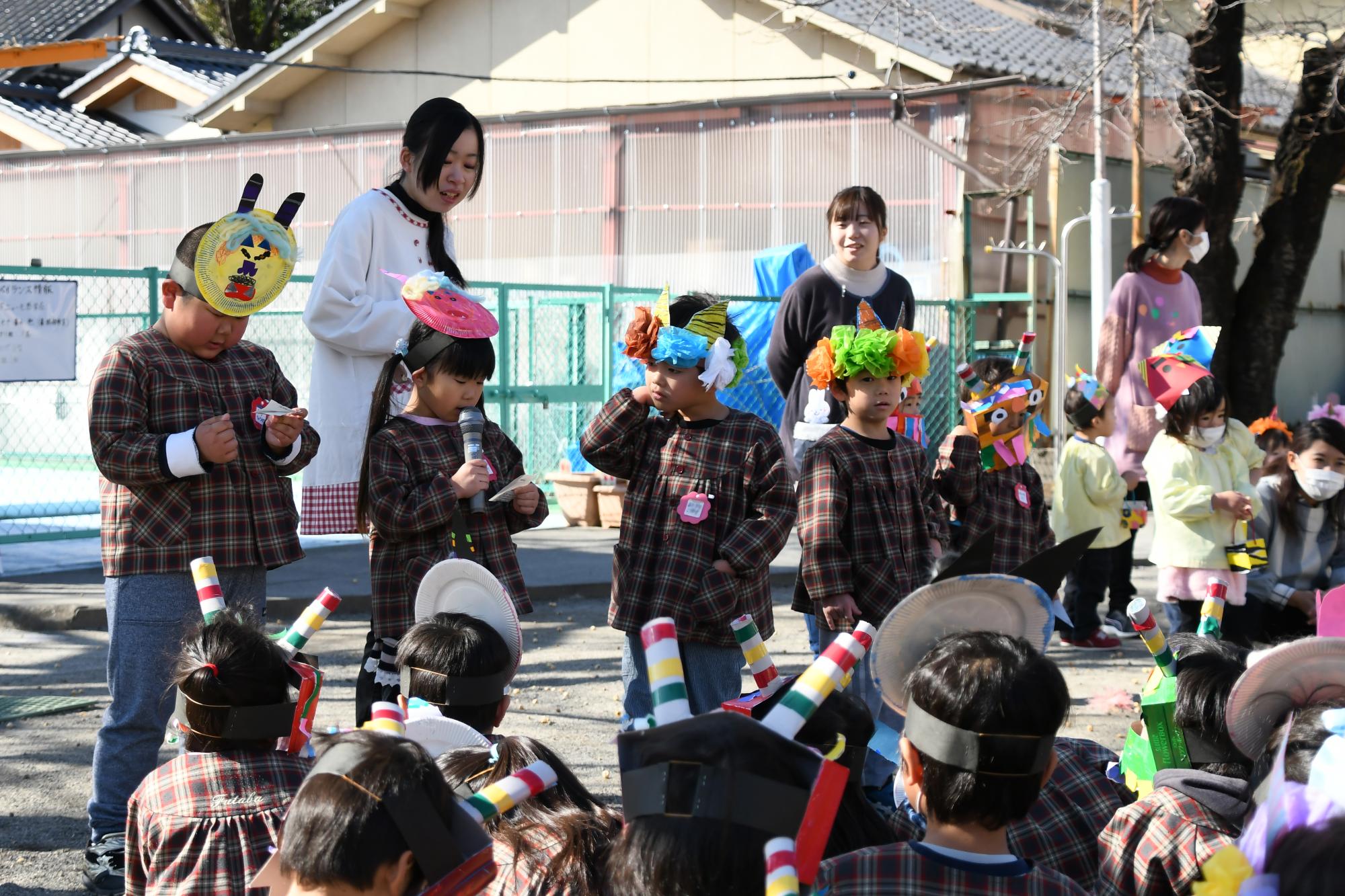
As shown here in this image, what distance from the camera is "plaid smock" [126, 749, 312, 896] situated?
2793 millimetres

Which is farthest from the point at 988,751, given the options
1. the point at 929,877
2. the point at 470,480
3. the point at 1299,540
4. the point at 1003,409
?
the point at 1299,540

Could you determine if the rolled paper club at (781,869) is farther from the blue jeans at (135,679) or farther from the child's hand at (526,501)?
the child's hand at (526,501)

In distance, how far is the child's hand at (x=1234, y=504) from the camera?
6.03m

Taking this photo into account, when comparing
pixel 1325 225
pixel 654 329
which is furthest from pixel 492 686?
pixel 1325 225

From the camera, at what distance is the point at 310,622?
2.84 meters

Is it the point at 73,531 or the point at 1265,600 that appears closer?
the point at 1265,600

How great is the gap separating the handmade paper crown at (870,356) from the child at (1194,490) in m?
1.73

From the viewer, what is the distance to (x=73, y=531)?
977 cm

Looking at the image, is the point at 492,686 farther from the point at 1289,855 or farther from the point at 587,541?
the point at 587,541

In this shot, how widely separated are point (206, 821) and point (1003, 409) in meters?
3.94

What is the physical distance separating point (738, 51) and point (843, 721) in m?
17.8

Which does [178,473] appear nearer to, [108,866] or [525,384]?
[108,866]

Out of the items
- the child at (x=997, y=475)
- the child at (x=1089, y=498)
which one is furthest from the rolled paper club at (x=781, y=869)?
the child at (x=1089, y=498)

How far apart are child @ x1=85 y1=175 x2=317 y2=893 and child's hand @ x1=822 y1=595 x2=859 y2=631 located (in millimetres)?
1615
